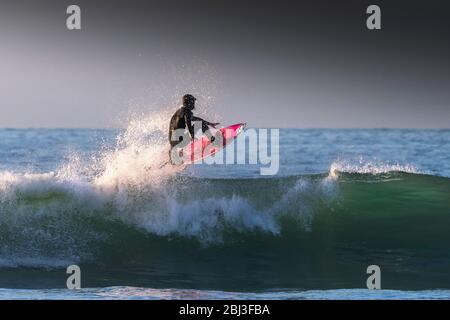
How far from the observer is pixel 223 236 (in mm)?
16016

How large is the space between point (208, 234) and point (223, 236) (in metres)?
0.26

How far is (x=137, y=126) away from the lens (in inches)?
721

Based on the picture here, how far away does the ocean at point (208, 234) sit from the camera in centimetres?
1347

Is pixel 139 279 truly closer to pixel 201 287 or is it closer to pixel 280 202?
pixel 201 287

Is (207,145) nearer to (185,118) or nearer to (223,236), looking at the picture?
(185,118)

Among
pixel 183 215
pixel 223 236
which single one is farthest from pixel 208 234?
pixel 183 215

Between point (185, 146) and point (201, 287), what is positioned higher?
point (185, 146)

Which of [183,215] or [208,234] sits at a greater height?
[183,215]

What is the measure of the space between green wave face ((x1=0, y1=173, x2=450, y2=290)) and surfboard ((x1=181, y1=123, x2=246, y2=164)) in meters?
0.53

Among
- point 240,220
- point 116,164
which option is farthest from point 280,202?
point 116,164

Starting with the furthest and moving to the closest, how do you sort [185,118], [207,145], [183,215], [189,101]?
[207,145] < [183,215] < [185,118] < [189,101]

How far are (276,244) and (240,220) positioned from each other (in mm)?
857
